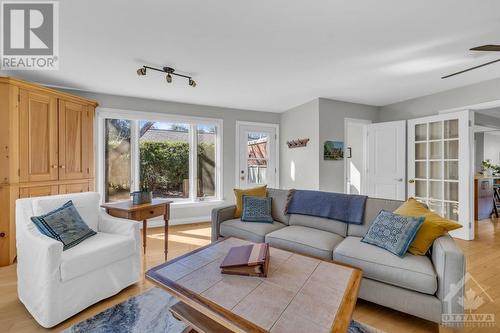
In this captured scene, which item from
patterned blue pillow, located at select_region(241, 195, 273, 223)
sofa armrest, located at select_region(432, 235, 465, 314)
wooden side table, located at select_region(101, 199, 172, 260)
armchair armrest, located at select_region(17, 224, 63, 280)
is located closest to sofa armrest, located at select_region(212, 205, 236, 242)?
patterned blue pillow, located at select_region(241, 195, 273, 223)

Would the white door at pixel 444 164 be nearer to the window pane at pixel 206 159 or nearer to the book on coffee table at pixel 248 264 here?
the window pane at pixel 206 159

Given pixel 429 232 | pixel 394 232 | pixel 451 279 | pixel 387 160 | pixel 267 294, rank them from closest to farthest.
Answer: pixel 267 294 < pixel 451 279 < pixel 429 232 < pixel 394 232 < pixel 387 160

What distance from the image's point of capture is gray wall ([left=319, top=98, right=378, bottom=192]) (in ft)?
14.4

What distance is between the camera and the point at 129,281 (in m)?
2.23

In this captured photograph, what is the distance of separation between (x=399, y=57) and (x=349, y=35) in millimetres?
952

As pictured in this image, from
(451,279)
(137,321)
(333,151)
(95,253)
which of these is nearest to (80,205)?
(95,253)

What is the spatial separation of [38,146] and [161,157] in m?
1.80

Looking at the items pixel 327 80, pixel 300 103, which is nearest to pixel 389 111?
pixel 300 103

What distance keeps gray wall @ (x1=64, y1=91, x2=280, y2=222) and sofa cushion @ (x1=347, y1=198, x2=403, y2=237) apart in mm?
2923

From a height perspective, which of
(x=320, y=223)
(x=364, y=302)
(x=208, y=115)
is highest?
(x=208, y=115)

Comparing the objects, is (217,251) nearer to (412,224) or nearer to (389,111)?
(412,224)

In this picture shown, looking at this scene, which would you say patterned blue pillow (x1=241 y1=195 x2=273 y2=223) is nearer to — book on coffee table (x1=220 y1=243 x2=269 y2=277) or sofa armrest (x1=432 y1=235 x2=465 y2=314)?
book on coffee table (x1=220 y1=243 x2=269 y2=277)

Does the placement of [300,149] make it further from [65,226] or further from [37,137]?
[37,137]

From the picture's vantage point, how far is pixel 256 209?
3002 millimetres
